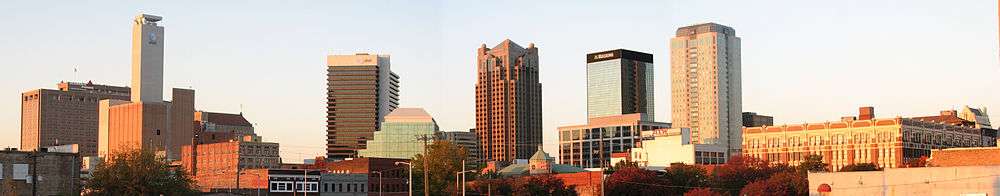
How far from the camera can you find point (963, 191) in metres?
103

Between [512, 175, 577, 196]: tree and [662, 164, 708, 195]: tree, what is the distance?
17788 mm

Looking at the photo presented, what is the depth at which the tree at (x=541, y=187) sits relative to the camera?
16318 cm

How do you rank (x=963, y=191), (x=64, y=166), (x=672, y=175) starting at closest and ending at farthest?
(x=963, y=191), (x=64, y=166), (x=672, y=175)

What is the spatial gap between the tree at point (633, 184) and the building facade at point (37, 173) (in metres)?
75.3

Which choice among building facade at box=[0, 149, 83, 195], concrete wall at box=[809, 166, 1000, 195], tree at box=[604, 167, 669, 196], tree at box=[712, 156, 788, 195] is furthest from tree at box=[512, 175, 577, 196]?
building facade at box=[0, 149, 83, 195]

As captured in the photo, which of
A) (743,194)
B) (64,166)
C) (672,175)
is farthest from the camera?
(672,175)

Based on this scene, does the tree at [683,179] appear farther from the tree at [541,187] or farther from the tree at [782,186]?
the tree at [782,186]

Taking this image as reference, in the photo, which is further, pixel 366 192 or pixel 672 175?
pixel 366 192

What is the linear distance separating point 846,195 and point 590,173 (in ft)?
247

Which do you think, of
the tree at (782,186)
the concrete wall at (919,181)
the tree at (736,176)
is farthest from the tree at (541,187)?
the concrete wall at (919,181)

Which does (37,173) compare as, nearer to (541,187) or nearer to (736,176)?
(541,187)

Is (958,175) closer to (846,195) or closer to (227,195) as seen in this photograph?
(846,195)

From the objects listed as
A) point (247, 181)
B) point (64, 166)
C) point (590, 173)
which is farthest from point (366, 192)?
point (64, 166)

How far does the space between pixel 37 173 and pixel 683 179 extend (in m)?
95.7
